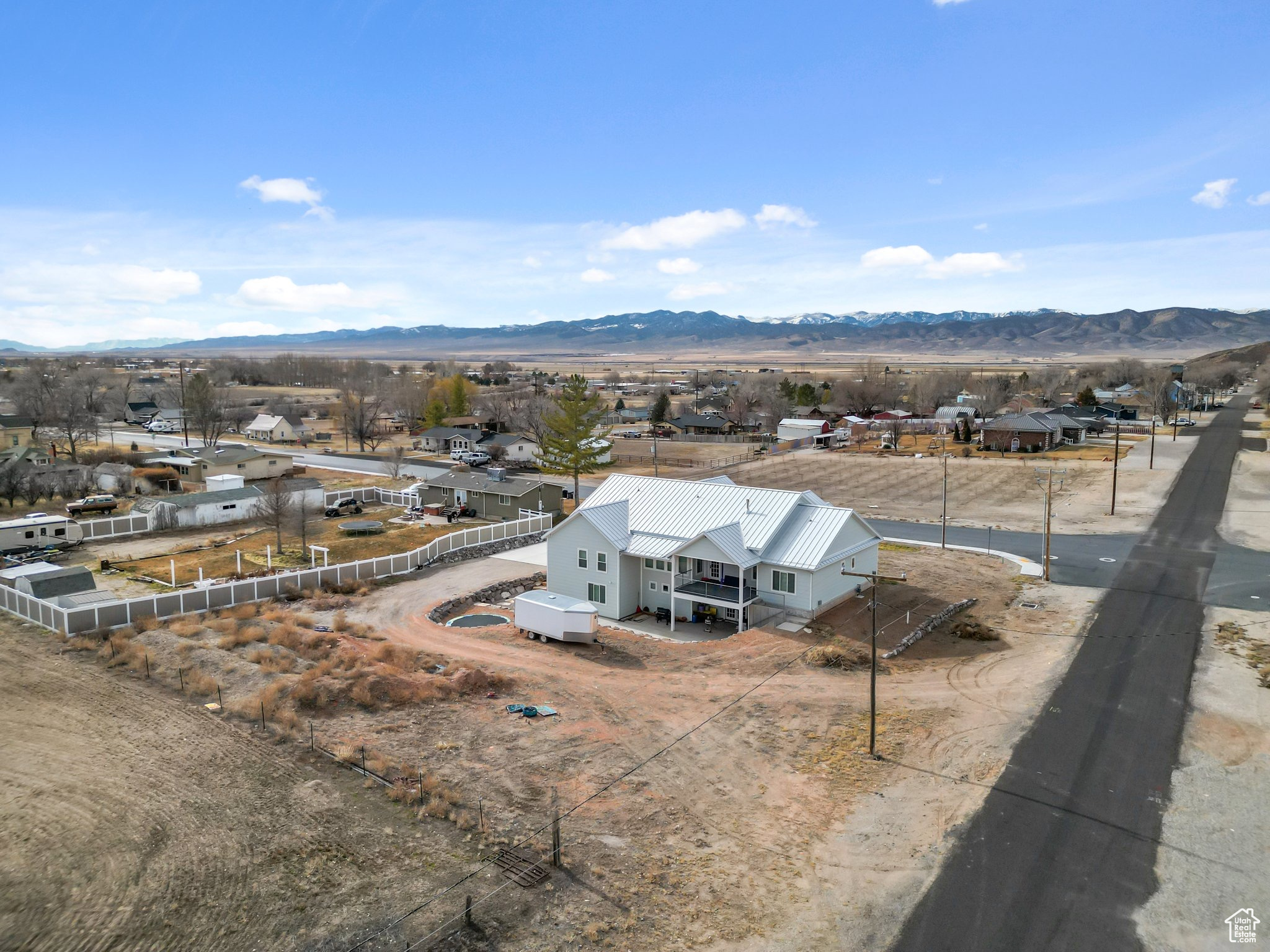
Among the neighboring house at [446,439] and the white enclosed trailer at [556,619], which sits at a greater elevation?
the neighboring house at [446,439]

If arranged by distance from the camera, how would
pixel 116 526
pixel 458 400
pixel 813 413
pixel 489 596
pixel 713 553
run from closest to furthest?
1. pixel 713 553
2. pixel 489 596
3. pixel 116 526
4. pixel 458 400
5. pixel 813 413

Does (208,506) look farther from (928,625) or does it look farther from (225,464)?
(928,625)

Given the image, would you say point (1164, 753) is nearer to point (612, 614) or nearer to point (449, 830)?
point (449, 830)

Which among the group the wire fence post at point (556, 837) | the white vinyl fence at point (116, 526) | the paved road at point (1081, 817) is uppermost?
the white vinyl fence at point (116, 526)

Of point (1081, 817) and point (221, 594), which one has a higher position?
point (221, 594)

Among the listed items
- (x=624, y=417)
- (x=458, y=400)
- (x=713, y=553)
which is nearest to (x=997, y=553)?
(x=713, y=553)

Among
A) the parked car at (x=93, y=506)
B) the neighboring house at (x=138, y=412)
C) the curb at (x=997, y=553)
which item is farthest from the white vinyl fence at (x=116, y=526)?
the neighboring house at (x=138, y=412)

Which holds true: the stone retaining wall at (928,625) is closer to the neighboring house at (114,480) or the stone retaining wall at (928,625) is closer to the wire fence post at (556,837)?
the wire fence post at (556,837)
